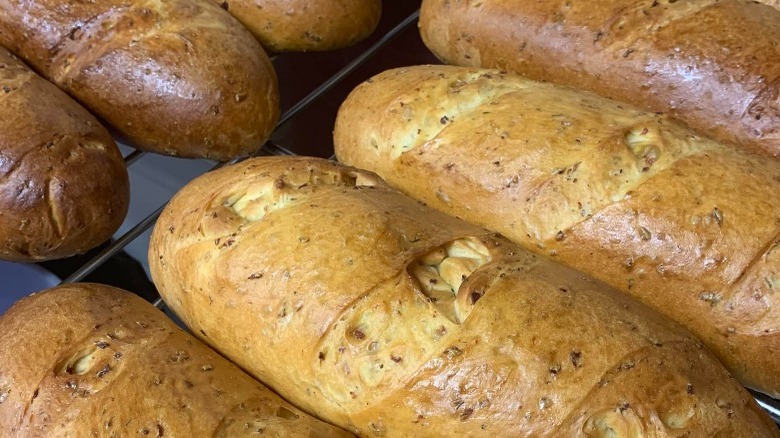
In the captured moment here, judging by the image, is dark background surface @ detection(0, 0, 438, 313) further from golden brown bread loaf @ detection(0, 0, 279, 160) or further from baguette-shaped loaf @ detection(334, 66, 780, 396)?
baguette-shaped loaf @ detection(334, 66, 780, 396)

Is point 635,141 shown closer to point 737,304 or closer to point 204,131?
point 737,304

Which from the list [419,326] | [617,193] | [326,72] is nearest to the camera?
[419,326]

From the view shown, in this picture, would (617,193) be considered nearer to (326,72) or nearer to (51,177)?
(51,177)

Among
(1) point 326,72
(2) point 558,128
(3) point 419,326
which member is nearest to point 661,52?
(2) point 558,128

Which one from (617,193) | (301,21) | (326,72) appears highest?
(301,21)

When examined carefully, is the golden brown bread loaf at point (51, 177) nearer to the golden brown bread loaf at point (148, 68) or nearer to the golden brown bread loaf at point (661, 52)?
the golden brown bread loaf at point (148, 68)

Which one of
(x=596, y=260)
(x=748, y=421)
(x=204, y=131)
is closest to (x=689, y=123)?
(x=596, y=260)

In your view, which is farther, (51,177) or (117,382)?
(51,177)

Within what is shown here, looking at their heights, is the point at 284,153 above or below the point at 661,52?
below
